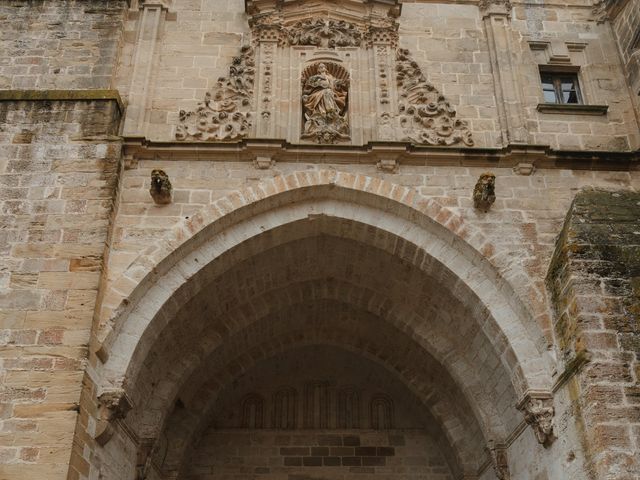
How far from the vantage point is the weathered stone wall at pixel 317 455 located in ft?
33.0

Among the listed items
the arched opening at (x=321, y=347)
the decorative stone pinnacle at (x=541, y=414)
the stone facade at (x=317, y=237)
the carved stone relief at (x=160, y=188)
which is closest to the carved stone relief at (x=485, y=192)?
the stone facade at (x=317, y=237)

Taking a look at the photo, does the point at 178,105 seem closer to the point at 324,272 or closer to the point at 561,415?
the point at 324,272

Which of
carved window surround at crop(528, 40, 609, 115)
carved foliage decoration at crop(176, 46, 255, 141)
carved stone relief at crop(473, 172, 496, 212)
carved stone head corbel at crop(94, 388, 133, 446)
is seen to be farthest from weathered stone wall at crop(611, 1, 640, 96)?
carved stone head corbel at crop(94, 388, 133, 446)

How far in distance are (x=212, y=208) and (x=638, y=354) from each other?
4.34 m

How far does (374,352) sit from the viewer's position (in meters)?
9.97

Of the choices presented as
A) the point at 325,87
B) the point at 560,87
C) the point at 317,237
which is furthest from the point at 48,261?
the point at 560,87

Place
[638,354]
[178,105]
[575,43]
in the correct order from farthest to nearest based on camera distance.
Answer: [575,43]
[178,105]
[638,354]

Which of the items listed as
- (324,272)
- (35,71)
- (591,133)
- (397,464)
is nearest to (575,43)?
(591,133)

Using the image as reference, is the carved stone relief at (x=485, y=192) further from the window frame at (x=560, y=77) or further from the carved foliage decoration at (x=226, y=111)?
the carved foliage decoration at (x=226, y=111)

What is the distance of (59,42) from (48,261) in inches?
127

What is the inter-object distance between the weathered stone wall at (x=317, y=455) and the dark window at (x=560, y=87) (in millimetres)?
4892

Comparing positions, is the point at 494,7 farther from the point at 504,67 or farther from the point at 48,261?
the point at 48,261

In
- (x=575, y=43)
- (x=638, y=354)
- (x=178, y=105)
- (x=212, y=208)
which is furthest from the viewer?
(x=575, y=43)

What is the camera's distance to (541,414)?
22.9ft
